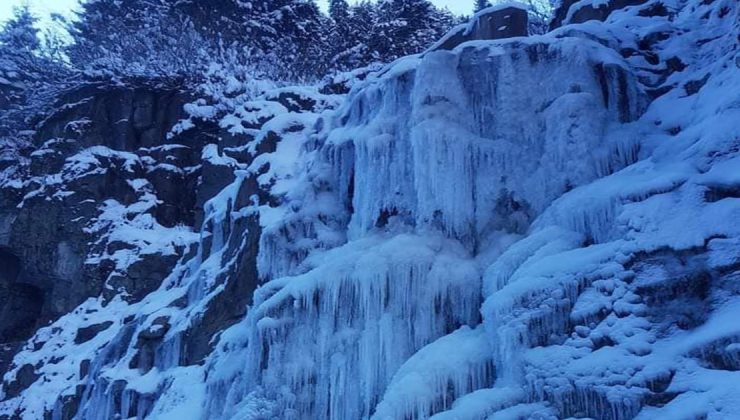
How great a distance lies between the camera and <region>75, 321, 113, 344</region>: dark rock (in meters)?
18.4

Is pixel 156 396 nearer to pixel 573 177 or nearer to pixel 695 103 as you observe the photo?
pixel 573 177

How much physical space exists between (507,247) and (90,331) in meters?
13.7

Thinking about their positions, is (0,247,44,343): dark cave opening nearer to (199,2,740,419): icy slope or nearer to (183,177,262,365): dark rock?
(183,177,262,365): dark rock

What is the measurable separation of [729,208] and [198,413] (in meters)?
8.54

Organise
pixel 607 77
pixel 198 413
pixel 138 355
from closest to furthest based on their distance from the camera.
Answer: pixel 607 77 < pixel 198 413 < pixel 138 355

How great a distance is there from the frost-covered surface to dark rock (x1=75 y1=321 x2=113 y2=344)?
4507 millimetres

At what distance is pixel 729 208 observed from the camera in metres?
6.54

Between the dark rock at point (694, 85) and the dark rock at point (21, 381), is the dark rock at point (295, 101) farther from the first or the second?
the dark rock at point (694, 85)

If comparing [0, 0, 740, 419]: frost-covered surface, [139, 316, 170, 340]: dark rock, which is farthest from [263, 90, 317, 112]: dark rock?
[139, 316, 170, 340]: dark rock

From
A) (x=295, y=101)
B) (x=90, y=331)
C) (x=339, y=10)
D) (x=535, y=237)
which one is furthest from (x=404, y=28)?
(x=535, y=237)

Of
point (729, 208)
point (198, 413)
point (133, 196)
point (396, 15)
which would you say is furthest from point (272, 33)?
point (729, 208)

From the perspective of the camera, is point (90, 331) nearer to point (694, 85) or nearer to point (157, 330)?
point (157, 330)

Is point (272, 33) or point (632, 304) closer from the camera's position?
point (632, 304)

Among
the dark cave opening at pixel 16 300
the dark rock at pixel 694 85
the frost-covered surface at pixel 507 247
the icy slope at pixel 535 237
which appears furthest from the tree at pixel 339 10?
the dark rock at pixel 694 85
